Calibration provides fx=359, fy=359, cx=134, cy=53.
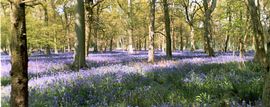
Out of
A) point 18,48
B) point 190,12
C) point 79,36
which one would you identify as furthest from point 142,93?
point 190,12

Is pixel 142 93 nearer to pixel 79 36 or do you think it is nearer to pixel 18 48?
pixel 18 48

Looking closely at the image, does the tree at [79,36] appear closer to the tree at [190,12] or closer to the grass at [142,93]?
the grass at [142,93]

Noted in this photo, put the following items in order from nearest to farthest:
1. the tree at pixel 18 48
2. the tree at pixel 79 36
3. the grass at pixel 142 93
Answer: the tree at pixel 18 48 < the grass at pixel 142 93 < the tree at pixel 79 36

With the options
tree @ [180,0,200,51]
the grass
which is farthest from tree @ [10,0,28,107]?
tree @ [180,0,200,51]

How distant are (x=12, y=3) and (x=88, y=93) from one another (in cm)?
429

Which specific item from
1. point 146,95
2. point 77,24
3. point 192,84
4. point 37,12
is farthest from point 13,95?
point 37,12

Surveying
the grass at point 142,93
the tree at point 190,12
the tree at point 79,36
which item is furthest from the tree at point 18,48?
the tree at point 190,12

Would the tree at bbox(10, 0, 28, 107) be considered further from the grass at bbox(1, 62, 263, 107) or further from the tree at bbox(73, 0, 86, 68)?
the tree at bbox(73, 0, 86, 68)

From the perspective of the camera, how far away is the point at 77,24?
1499 cm

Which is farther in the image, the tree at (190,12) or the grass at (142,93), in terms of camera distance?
the tree at (190,12)

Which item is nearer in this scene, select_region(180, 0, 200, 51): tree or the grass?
the grass

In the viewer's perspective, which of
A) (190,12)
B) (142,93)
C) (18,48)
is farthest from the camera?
(190,12)

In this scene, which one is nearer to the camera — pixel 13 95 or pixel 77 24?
pixel 13 95

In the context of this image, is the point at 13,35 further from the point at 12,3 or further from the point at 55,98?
the point at 55,98
